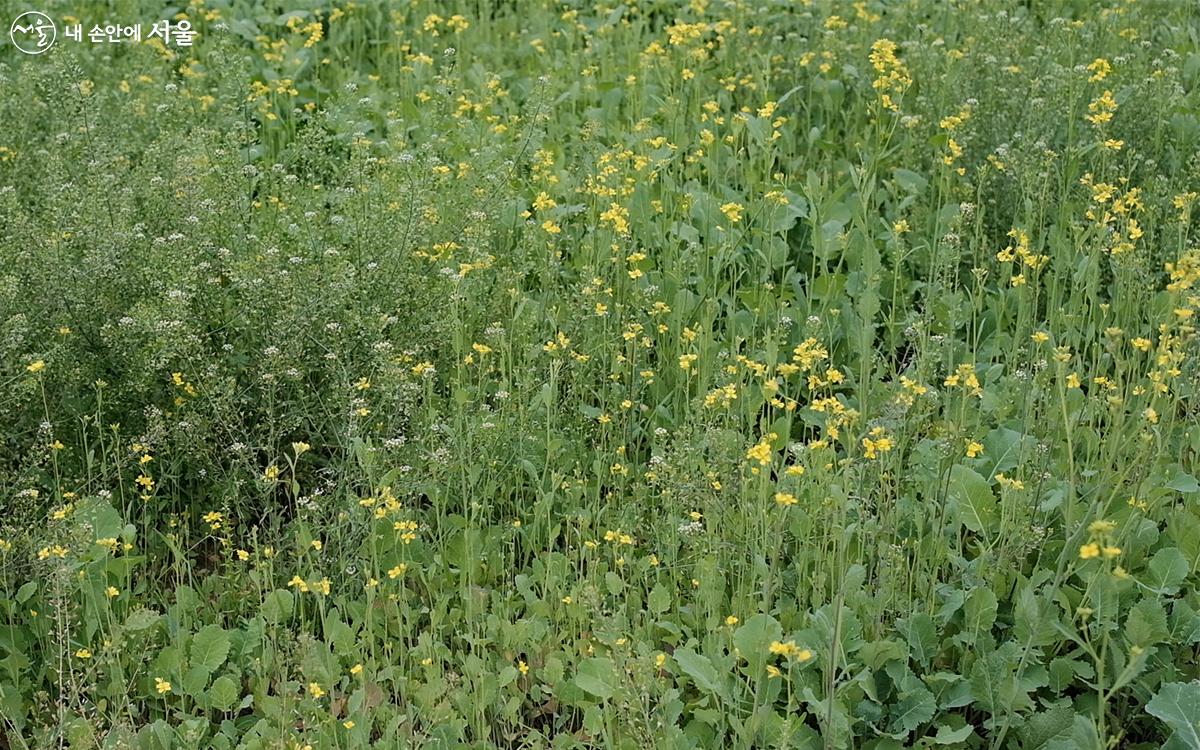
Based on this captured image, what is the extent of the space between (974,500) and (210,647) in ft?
5.91

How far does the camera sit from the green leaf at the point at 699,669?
290 centimetres

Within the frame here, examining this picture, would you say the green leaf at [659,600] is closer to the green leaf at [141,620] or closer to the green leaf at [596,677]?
the green leaf at [596,677]

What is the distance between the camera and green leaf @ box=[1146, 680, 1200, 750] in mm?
2762

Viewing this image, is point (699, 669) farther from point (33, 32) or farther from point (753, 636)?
point (33, 32)

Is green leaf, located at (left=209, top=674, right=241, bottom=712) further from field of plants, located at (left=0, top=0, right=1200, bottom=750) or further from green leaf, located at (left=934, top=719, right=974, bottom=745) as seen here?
green leaf, located at (left=934, top=719, right=974, bottom=745)

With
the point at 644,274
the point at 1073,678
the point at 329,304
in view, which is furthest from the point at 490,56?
the point at 1073,678

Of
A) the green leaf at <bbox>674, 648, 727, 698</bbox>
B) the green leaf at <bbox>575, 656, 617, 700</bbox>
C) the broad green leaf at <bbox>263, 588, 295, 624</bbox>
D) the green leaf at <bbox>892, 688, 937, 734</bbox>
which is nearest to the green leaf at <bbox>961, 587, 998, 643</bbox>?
the green leaf at <bbox>892, 688, 937, 734</bbox>

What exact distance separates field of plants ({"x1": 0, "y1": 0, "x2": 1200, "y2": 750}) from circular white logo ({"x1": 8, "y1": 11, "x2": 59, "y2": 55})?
109 centimetres

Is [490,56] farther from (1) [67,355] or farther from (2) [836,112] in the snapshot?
(1) [67,355]

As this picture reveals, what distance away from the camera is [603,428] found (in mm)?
3863

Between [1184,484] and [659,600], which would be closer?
[659,600]

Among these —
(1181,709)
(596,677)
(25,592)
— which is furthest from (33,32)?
(1181,709)

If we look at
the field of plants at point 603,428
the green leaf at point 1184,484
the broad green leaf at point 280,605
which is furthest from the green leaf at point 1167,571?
the broad green leaf at point 280,605

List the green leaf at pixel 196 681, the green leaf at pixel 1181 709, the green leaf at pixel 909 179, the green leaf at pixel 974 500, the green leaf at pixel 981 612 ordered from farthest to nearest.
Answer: the green leaf at pixel 909 179
the green leaf at pixel 974 500
the green leaf at pixel 196 681
the green leaf at pixel 981 612
the green leaf at pixel 1181 709
